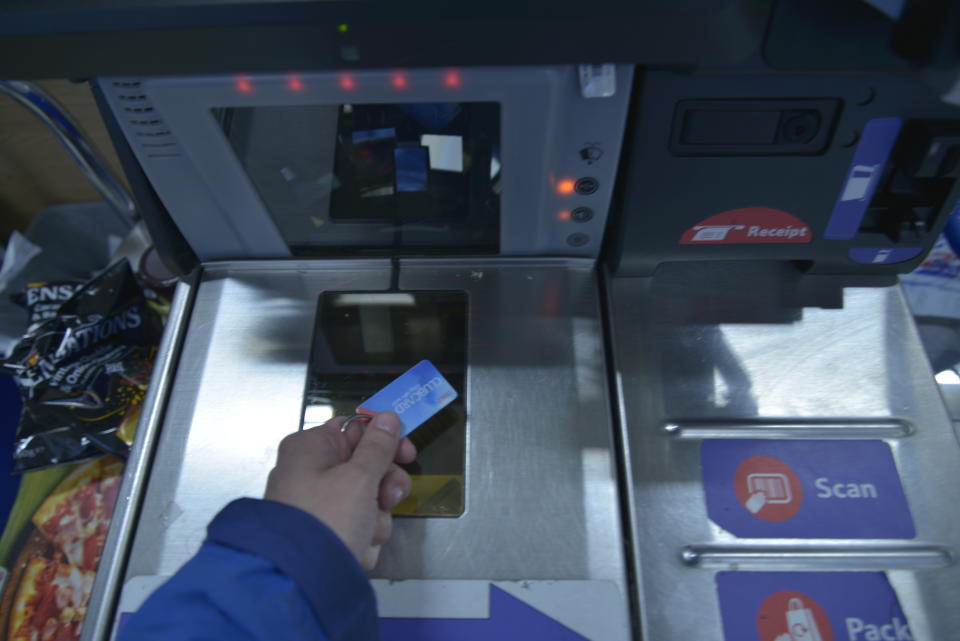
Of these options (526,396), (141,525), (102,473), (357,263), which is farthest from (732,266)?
(102,473)

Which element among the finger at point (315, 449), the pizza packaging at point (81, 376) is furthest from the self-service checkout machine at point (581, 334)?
the pizza packaging at point (81, 376)

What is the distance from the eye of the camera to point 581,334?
0.91 m

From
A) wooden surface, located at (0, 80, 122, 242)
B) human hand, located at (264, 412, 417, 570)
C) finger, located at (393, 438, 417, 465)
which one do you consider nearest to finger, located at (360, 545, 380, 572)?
human hand, located at (264, 412, 417, 570)

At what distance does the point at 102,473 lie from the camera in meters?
1.17

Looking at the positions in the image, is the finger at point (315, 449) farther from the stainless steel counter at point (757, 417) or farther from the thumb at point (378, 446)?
the stainless steel counter at point (757, 417)

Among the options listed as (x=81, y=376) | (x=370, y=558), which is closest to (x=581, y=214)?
(x=370, y=558)

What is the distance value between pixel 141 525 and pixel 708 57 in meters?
0.82

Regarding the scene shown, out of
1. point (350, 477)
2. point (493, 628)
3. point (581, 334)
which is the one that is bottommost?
point (493, 628)

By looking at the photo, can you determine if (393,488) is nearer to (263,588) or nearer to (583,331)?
(263,588)

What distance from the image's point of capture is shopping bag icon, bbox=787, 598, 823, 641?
2.39ft

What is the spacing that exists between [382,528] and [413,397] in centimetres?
18

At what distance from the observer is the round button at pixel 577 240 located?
0.91m

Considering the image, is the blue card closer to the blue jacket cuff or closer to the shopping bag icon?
the blue jacket cuff

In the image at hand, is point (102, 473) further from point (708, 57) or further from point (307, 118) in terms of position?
point (708, 57)
